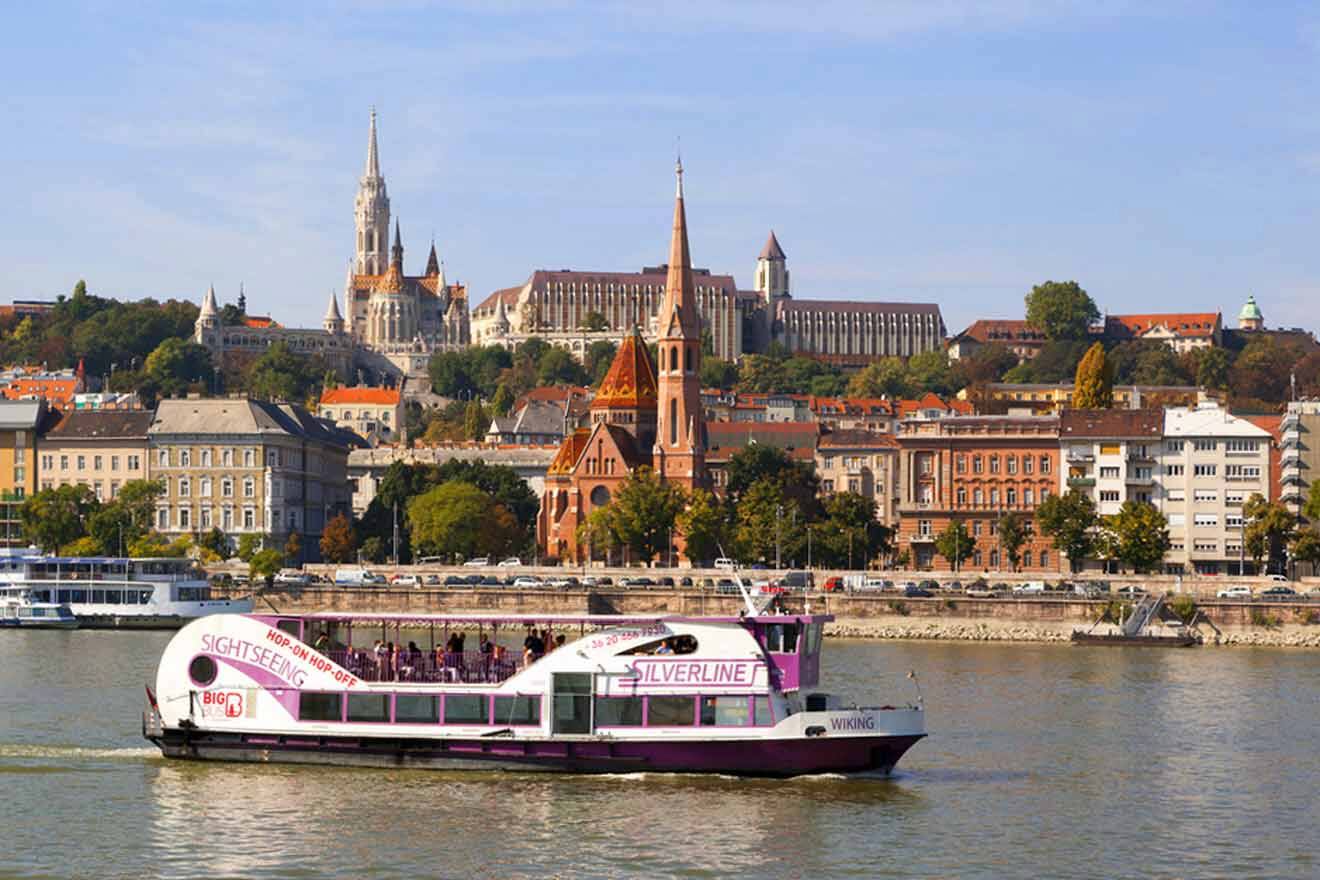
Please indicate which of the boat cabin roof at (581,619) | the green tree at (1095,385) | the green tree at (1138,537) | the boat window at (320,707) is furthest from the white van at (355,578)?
the boat window at (320,707)

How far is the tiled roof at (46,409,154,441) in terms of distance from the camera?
443 ft

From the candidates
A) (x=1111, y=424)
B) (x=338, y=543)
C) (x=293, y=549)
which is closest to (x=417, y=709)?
(x=1111, y=424)

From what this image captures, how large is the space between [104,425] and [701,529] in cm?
3706

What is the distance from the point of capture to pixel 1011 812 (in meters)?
41.9

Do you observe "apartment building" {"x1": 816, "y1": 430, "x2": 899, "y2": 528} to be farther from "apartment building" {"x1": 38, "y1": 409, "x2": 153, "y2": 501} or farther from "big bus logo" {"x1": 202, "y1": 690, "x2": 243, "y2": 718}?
"big bus logo" {"x1": 202, "y1": 690, "x2": 243, "y2": 718}

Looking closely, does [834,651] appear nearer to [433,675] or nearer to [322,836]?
[433,675]

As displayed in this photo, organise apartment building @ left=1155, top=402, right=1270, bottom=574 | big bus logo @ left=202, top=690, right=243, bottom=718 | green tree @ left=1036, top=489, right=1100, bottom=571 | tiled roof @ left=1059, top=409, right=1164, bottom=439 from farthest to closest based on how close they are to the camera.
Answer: tiled roof @ left=1059, top=409, right=1164, bottom=439 → apartment building @ left=1155, top=402, right=1270, bottom=574 → green tree @ left=1036, top=489, right=1100, bottom=571 → big bus logo @ left=202, top=690, right=243, bottom=718

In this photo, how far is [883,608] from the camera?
96.1 metres

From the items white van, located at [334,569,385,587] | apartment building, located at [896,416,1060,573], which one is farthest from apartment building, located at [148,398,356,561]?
apartment building, located at [896,416,1060,573]

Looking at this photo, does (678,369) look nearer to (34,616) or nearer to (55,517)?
(55,517)

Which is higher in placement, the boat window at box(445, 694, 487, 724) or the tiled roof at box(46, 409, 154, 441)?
the tiled roof at box(46, 409, 154, 441)

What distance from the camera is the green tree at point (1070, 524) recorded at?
110500mm

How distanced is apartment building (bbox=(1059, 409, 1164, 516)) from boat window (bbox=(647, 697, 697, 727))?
75.4 metres

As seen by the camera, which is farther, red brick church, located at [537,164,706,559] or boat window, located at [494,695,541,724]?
red brick church, located at [537,164,706,559]
